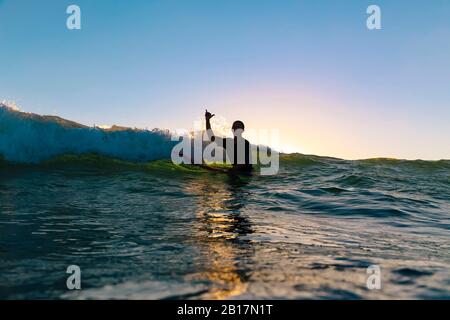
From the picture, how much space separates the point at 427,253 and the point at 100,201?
657 cm

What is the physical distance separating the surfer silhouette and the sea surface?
55.8 inches

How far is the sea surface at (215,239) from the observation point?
129 inches

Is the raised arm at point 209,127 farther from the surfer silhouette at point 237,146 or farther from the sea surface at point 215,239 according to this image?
the sea surface at point 215,239

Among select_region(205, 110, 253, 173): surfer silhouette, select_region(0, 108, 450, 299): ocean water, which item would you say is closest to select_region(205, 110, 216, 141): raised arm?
select_region(205, 110, 253, 173): surfer silhouette

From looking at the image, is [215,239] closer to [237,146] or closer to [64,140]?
[237,146]

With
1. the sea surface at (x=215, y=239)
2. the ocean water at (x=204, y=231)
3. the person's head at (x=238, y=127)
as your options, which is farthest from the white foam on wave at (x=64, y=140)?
the person's head at (x=238, y=127)

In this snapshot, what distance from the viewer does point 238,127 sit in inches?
520

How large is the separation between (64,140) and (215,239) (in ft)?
40.7

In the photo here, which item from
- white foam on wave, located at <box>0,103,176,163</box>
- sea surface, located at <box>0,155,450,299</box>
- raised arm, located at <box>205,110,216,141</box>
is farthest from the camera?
white foam on wave, located at <box>0,103,176,163</box>

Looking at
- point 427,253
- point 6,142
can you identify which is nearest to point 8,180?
point 6,142

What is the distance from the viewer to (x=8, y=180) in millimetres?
11266

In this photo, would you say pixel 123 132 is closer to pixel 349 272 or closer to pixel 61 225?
pixel 61 225

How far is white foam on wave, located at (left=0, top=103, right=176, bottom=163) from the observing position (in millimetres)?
14805

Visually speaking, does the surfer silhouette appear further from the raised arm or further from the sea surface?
the sea surface
